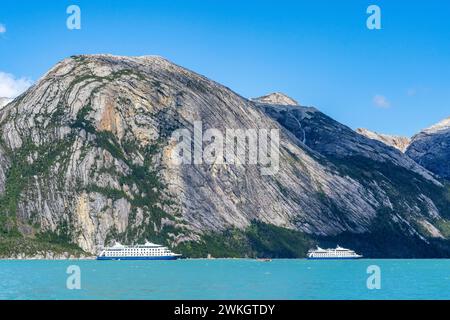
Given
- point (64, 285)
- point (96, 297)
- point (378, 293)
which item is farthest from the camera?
point (64, 285)
